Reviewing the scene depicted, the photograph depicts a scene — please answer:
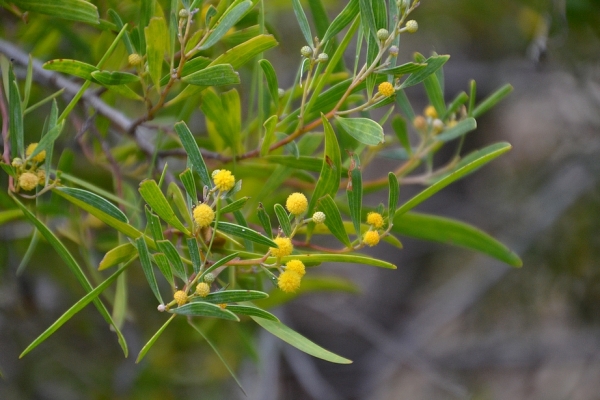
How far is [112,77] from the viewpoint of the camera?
556mm

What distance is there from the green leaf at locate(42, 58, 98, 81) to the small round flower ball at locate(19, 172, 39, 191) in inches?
4.2

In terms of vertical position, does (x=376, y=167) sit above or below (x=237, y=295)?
below

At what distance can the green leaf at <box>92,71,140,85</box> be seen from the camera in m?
0.54

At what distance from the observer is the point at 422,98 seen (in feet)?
11.2

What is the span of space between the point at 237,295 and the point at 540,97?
305 centimetres

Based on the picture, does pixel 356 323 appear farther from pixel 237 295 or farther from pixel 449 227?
pixel 237 295

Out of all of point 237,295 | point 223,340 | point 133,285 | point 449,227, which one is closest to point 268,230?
point 237,295

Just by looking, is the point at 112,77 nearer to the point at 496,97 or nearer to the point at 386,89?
the point at 386,89

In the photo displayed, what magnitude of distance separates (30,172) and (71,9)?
0.59ft

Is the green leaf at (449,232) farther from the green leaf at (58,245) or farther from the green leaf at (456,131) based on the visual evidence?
the green leaf at (58,245)

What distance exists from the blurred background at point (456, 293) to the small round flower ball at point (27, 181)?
330 millimetres

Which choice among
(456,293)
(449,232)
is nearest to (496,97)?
(449,232)

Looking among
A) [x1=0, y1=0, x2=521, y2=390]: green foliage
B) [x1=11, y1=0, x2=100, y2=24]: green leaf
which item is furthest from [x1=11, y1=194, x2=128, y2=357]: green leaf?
[x1=11, y1=0, x2=100, y2=24]: green leaf

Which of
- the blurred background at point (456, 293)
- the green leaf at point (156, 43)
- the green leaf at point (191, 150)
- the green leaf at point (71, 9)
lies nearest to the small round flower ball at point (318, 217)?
the green leaf at point (191, 150)
